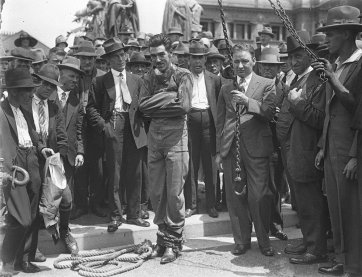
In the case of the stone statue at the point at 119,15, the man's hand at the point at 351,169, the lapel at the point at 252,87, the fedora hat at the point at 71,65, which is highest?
the stone statue at the point at 119,15

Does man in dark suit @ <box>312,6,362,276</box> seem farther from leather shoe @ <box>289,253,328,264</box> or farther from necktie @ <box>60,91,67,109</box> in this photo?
necktie @ <box>60,91,67,109</box>

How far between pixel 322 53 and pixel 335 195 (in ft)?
8.19

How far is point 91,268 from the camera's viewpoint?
5.31 meters

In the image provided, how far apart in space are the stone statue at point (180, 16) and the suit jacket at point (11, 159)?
9.91 m

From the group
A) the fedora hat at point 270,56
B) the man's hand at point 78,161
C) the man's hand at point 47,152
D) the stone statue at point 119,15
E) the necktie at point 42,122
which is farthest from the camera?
the stone statue at point 119,15

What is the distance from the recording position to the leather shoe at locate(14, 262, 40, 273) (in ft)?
17.0

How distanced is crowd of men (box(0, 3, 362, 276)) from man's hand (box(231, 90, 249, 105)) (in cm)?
2

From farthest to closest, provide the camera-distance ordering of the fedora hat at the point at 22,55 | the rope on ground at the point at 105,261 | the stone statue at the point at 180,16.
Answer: the stone statue at the point at 180,16, the fedora hat at the point at 22,55, the rope on ground at the point at 105,261

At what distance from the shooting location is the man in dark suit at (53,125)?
5504mm

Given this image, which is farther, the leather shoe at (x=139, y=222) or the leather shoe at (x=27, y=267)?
the leather shoe at (x=139, y=222)

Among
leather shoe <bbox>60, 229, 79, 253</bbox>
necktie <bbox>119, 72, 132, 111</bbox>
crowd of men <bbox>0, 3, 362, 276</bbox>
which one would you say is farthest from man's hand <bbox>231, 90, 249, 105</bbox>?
leather shoe <bbox>60, 229, 79, 253</bbox>

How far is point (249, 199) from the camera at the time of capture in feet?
19.2

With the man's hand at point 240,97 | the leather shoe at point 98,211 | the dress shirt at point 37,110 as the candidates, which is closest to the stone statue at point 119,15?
the leather shoe at point 98,211

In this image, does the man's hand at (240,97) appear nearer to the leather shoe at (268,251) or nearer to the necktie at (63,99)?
the leather shoe at (268,251)
